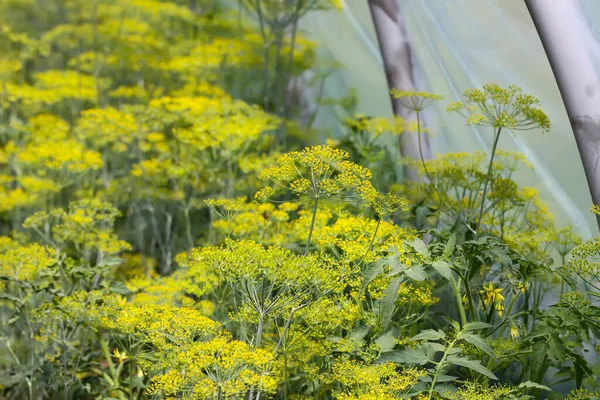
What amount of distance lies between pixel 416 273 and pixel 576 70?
1.02 m

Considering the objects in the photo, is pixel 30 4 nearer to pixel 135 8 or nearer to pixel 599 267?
pixel 135 8

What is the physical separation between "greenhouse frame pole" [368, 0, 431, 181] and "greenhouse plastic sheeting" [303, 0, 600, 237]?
1.9 inches

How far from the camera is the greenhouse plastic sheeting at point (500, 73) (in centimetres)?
243

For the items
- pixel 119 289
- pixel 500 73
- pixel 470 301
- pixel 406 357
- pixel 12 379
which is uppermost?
pixel 500 73

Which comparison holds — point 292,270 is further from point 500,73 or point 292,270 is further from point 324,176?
point 500,73

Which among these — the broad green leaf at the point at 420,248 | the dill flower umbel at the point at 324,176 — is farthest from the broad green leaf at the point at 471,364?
the dill flower umbel at the point at 324,176

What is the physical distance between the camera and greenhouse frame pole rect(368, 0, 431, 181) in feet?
9.66

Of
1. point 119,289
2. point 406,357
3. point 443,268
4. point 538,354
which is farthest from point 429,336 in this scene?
point 119,289

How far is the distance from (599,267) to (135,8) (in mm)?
3241

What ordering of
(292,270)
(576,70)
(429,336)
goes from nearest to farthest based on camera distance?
(292,270) → (429,336) → (576,70)

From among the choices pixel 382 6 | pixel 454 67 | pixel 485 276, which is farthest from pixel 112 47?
pixel 485 276

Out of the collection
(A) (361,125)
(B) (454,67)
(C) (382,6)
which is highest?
(C) (382,6)

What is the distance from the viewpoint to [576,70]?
212 cm

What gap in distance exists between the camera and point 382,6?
9.82 ft
